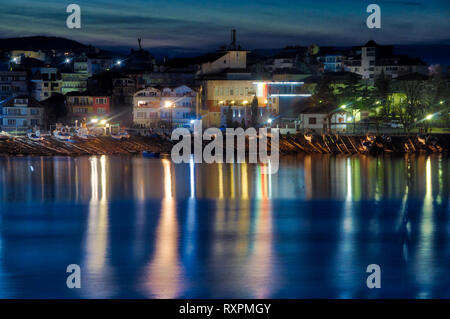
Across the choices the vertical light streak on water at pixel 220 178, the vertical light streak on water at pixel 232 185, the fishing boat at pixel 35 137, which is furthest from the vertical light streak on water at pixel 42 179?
the vertical light streak on water at pixel 232 185

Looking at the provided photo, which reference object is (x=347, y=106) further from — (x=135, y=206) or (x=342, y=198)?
(x=135, y=206)

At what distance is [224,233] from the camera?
18.1m

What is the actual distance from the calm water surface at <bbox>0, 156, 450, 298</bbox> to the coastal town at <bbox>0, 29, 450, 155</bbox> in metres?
9.11

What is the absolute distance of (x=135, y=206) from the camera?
22.3m

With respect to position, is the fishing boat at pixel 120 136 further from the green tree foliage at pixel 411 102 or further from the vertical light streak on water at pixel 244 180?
the green tree foliage at pixel 411 102

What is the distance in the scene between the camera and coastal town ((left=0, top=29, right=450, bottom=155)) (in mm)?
41125

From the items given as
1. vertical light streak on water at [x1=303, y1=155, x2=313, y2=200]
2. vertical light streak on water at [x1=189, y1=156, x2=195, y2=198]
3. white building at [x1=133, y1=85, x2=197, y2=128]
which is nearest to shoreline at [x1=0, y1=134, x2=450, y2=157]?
vertical light streak on water at [x1=303, y1=155, x2=313, y2=200]

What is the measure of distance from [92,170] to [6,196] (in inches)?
318

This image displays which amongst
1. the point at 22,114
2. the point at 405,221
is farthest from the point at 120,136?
the point at 405,221

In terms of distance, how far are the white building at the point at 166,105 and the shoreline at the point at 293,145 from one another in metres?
5.50

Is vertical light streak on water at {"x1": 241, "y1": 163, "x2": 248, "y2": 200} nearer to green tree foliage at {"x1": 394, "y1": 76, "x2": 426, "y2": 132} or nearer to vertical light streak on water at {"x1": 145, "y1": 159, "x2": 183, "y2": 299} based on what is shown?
vertical light streak on water at {"x1": 145, "y1": 159, "x2": 183, "y2": 299}

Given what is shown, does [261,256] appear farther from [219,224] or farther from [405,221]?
[405,221]

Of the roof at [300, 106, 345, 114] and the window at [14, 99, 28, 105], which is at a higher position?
the window at [14, 99, 28, 105]

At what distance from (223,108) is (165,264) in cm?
3317
